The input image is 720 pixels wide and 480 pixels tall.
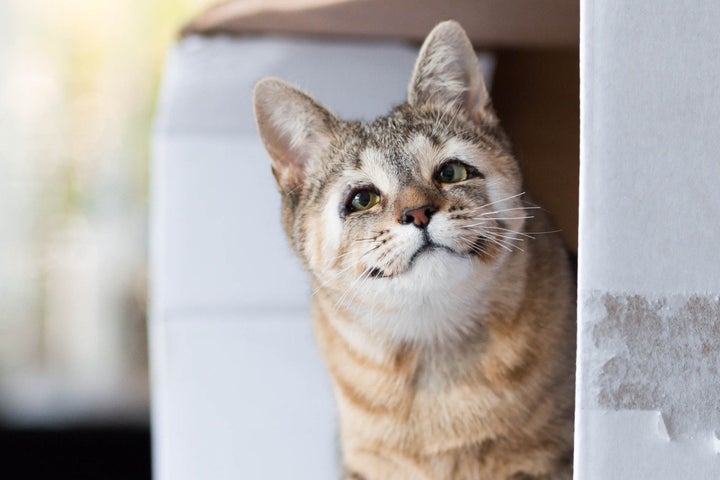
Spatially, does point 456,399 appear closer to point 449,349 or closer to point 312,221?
point 449,349

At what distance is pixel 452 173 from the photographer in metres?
0.78

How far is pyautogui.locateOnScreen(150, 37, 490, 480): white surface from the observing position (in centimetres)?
110

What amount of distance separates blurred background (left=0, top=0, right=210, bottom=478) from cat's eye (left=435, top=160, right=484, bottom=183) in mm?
1882

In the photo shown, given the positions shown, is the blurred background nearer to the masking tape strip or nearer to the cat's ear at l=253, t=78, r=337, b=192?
the cat's ear at l=253, t=78, r=337, b=192

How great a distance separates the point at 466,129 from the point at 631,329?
0.36 metres

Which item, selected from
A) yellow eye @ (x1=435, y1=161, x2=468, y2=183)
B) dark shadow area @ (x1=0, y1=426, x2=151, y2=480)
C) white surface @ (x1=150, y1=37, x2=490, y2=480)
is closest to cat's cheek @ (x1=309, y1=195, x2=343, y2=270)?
yellow eye @ (x1=435, y1=161, x2=468, y2=183)

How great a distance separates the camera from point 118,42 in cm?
257

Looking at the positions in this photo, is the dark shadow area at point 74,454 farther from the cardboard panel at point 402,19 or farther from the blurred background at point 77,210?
the cardboard panel at point 402,19

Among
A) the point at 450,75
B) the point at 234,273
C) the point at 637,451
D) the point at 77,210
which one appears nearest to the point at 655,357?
the point at 637,451

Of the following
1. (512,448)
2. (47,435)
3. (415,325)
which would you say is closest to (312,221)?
(415,325)

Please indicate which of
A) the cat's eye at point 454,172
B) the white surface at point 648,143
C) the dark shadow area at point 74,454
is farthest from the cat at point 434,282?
the dark shadow area at point 74,454

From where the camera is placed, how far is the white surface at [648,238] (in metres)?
0.48

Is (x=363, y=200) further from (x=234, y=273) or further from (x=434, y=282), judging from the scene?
(x=234, y=273)

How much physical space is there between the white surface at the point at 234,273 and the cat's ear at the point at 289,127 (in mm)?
251
